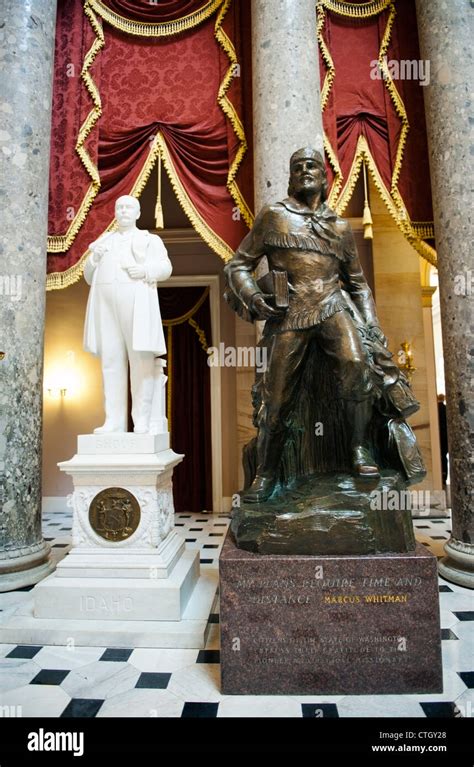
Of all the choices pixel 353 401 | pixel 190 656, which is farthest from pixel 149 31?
pixel 190 656

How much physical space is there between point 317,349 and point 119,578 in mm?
1862

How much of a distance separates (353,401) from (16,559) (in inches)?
115

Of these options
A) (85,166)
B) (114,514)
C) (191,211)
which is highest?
(85,166)

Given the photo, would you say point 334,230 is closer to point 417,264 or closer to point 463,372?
point 463,372

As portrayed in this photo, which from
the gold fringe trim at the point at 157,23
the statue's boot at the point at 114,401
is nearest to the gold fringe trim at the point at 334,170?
the gold fringe trim at the point at 157,23

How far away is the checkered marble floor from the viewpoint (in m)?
2.10

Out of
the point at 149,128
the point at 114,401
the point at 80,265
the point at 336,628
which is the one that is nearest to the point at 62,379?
the point at 80,265

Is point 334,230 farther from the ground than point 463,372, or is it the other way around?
point 334,230

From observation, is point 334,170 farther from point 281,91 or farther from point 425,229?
point 425,229

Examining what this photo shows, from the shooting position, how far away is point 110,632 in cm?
283

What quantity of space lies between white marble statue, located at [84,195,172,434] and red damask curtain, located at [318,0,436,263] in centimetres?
194

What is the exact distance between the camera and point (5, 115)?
4086mm

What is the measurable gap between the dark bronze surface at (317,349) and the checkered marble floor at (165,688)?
85cm

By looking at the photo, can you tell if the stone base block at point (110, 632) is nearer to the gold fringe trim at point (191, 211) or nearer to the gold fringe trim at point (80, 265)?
the gold fringe trim at point (80, 265)
